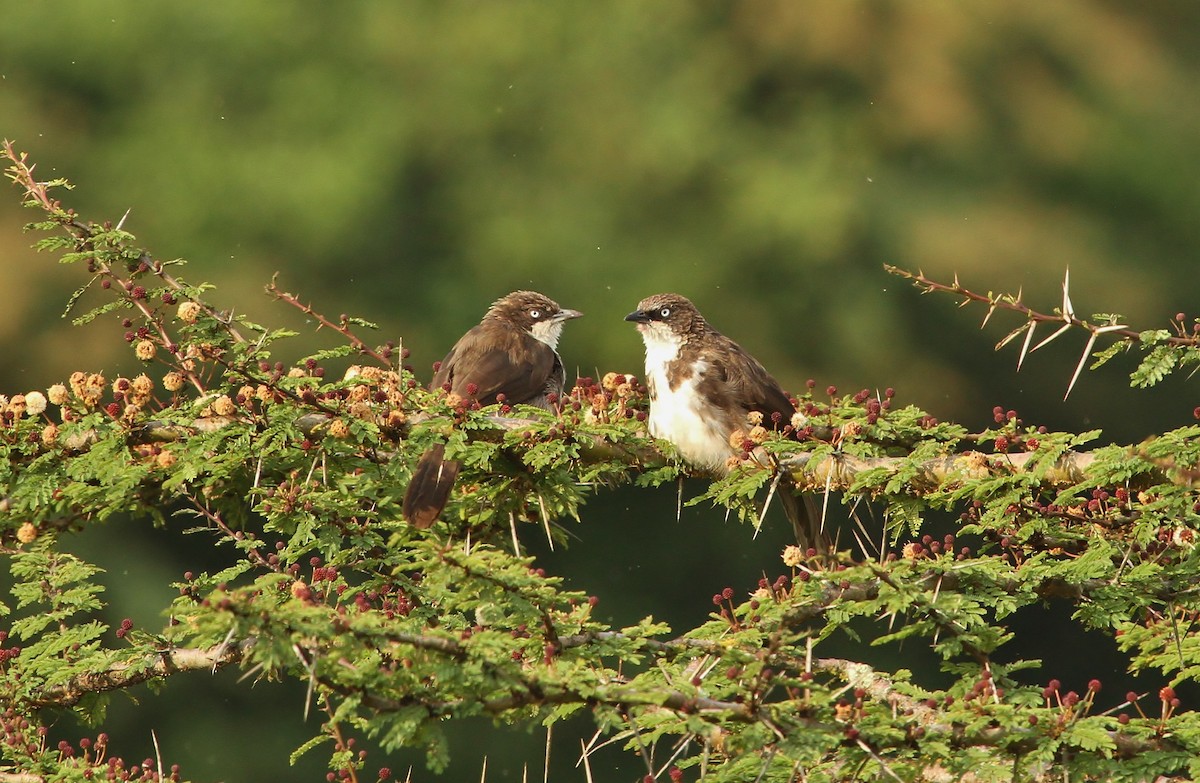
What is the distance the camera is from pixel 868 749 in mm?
2477

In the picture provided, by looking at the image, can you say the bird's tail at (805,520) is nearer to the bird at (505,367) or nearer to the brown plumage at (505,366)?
the bird at (505,367)

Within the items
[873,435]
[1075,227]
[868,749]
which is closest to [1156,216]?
[1075,227]

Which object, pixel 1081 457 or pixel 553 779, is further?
pixel 553 779

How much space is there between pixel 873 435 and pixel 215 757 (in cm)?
708

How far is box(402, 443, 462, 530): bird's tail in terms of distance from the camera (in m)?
3.66

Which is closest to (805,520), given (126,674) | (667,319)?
(667,319)

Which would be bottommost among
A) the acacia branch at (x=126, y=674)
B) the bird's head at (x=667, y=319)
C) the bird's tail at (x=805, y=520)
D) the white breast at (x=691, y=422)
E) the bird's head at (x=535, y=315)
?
the bird's tail at (x=805, y=520)

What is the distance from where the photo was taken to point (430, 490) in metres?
3.72

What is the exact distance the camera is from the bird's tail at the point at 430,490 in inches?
144

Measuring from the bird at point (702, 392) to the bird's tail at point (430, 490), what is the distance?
0.91m

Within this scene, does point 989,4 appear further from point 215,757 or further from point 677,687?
point 677,687

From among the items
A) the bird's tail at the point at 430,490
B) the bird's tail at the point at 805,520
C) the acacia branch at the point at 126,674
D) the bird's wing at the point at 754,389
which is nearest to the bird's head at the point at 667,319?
the bird's wing at the point at 754,389

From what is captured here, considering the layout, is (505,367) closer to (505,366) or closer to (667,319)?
(505,366)

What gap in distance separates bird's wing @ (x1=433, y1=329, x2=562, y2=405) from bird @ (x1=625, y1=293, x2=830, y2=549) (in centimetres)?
44
